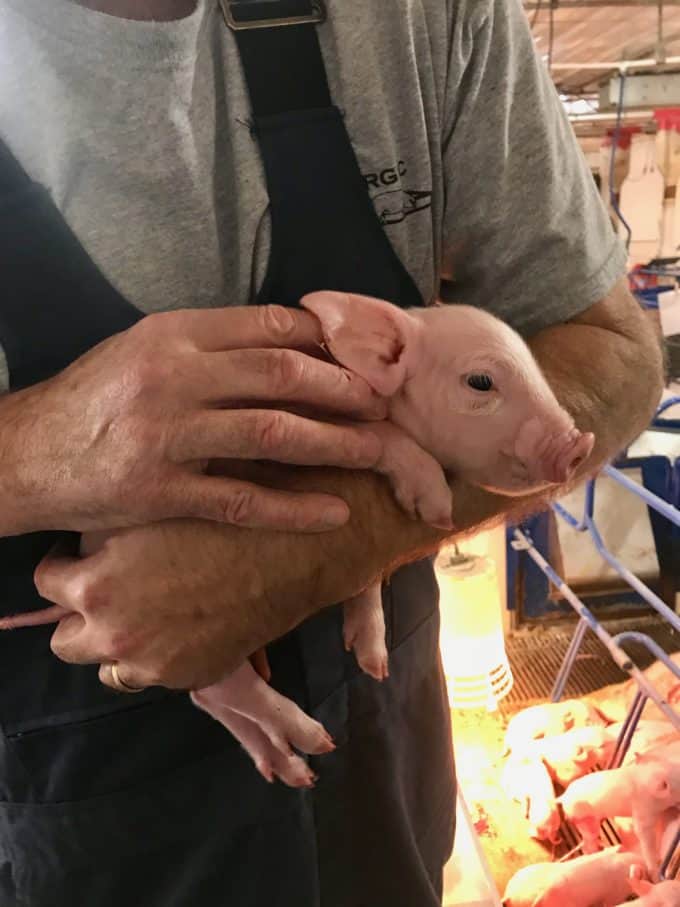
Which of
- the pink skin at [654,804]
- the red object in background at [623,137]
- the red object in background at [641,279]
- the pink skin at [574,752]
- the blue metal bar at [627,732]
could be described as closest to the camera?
the pink skin at [654,804]

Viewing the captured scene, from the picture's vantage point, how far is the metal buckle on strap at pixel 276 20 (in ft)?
3.02

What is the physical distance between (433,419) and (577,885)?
73.0 inches

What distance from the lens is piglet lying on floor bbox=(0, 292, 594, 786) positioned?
36.0 inches

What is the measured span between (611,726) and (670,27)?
12.4 feet

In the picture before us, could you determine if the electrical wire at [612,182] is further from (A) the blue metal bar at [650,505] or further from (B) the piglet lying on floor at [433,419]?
(B) the piglet lying on floor at [433,419]

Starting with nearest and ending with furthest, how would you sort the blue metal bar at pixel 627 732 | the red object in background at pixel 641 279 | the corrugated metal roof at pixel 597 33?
the blue metal bar at pixel 627 732
the corrugated metal roof at pixel 597 33
the red object in background at pixel 641 279

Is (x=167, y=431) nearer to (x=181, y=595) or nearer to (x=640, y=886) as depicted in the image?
(x=181, y=595)

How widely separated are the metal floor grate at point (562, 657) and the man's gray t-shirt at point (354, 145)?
2.48 m

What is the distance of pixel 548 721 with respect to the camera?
290 centimetres

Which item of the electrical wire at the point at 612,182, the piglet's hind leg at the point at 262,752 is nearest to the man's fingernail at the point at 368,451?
the piglet's hind leg at the point at 262,752

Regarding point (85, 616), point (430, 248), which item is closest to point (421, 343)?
point (430, 248)

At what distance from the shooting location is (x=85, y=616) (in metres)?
0.84

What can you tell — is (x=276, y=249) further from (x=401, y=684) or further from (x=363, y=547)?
(x=401, y=684)

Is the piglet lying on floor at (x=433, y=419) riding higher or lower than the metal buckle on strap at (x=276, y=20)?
lower
